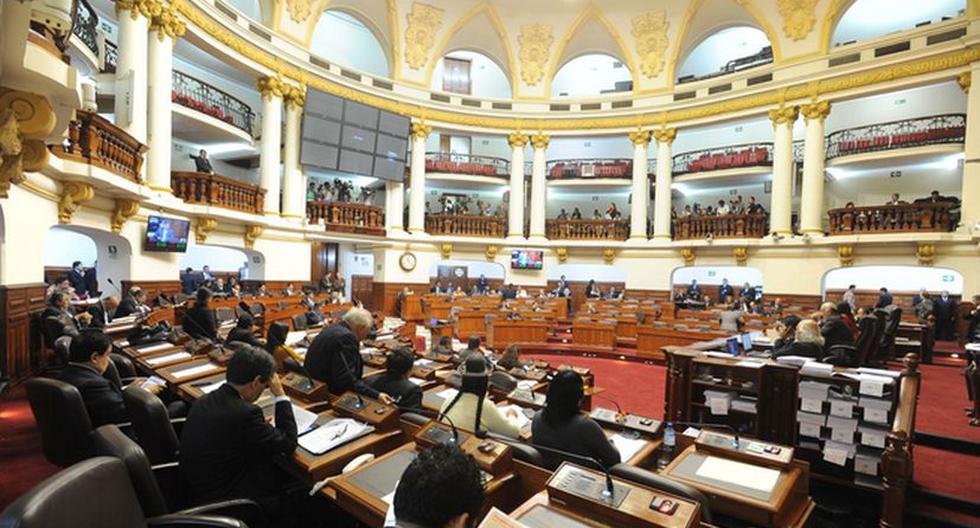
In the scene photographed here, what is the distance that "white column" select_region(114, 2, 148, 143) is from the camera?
7629mm

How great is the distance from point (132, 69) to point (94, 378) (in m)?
7.38

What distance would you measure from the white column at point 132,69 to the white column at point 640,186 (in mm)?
13959

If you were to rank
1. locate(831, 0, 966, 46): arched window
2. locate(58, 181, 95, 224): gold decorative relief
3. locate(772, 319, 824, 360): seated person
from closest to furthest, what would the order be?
locate(772, 319, 824, 360): seated person → locate(58, 181, 95, 224): gold decorative relief → locate(831, 0, 966, 46): arched window

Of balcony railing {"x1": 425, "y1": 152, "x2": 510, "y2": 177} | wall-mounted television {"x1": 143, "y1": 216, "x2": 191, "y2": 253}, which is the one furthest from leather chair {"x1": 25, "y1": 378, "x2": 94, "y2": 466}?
balcony railing {"x1": 425, "y1": 152, "x2": 510, "y2": 177}

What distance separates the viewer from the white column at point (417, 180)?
51.8 ft

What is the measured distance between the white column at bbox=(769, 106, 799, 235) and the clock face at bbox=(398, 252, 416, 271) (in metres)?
11.7

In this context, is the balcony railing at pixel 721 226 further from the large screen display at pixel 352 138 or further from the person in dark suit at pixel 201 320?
the person in dark suit at pixel 201 320

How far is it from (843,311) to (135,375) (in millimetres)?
8017

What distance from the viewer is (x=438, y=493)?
1.12 metres

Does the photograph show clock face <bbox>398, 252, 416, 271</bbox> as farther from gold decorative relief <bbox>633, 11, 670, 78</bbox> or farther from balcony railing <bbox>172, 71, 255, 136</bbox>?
gold decorative relief <bbox>633, 11, 670, 78</bbox>

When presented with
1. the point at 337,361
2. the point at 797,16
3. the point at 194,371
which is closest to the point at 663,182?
the point at 797,16

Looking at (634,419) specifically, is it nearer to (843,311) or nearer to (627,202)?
(843,311)

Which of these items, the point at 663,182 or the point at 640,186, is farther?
the point at 640,186

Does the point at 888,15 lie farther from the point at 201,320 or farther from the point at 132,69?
the point at 132,69
